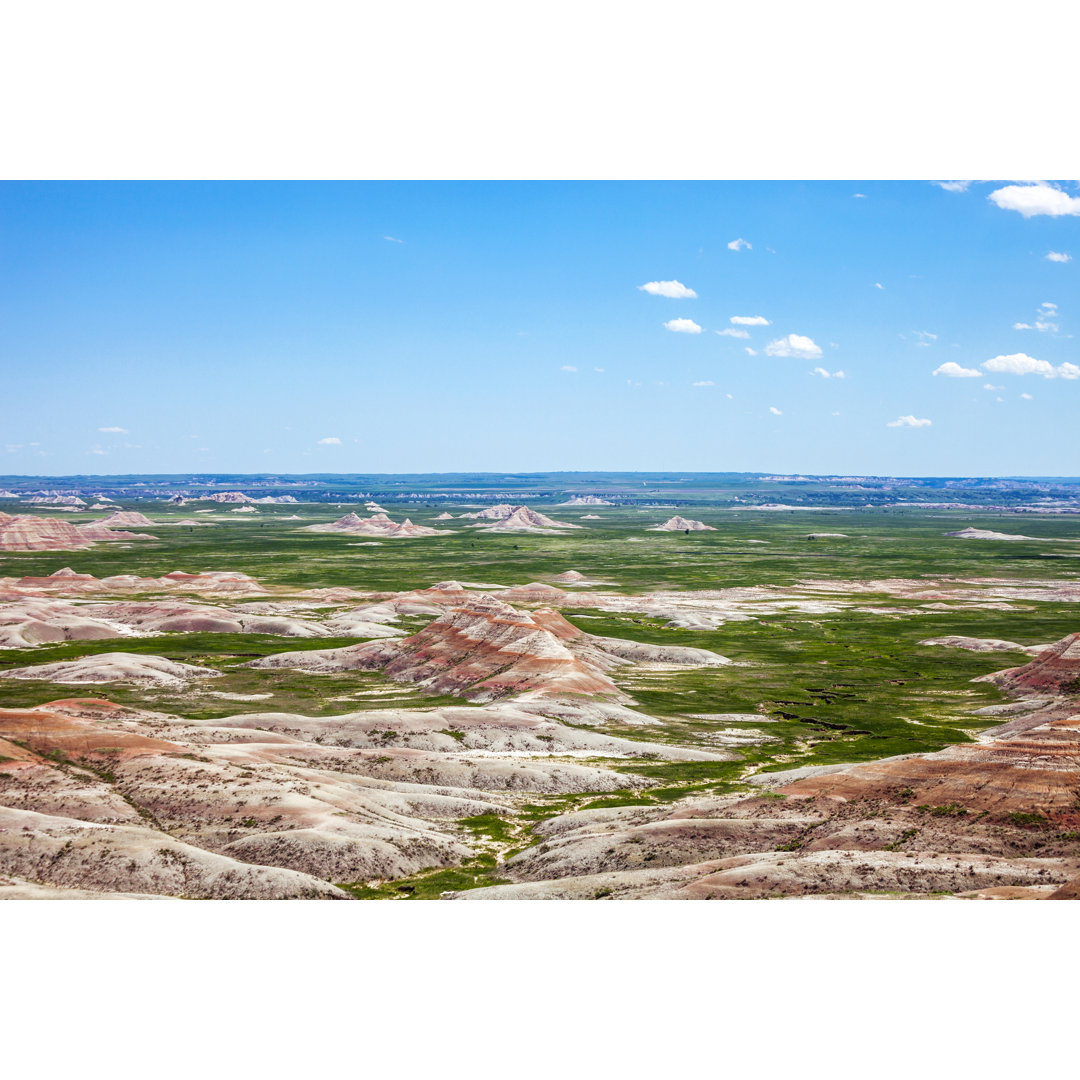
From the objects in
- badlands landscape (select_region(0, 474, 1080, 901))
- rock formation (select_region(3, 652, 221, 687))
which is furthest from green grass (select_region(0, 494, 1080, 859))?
rock formation (select_region(3, 652, 221, 687))

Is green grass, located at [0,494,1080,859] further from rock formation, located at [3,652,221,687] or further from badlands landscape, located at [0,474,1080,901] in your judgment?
rock formation, located at [3,652,221,687]

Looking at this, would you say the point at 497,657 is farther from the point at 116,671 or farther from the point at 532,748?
the point at 116,671

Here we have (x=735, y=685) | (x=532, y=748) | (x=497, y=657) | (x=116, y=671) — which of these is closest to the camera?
(x=532, y=748)

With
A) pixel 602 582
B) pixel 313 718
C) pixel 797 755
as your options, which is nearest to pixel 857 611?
pixel 602 582

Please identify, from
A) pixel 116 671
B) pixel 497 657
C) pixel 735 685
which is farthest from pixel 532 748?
pixel 116 671

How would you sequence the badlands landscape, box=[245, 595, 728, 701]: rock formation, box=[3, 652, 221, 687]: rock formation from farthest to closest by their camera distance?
box=[3, 652, 221, 687]: rock formation → box=[245, 595, 728, 701]: rock formation → the badlands landscape

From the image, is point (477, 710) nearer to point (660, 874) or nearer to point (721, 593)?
point (660, 874)

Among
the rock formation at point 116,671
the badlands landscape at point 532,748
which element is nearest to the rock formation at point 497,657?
the badlands landscape at point 532,748

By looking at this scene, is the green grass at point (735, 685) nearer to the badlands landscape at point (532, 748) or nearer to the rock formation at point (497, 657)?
the badlands landscape at point (532, 748)
